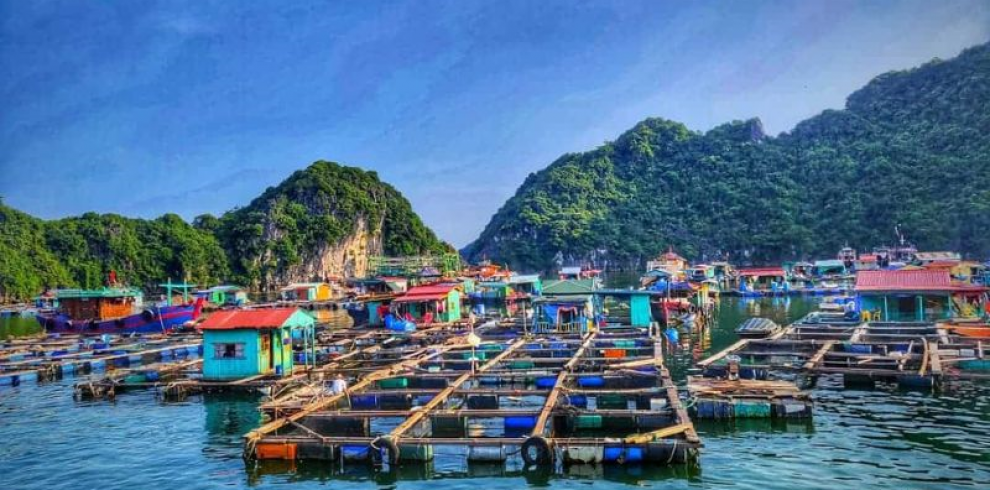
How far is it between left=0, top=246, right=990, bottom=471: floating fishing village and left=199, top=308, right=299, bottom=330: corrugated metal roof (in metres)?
0.12

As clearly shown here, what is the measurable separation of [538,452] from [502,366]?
12571 mm

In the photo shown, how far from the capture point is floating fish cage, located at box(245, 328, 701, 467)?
14.6m

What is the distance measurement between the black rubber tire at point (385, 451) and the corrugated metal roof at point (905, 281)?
112ft

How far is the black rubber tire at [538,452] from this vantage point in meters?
14.4

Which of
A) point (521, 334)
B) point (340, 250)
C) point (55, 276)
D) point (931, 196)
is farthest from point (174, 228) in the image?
point (931, 196)

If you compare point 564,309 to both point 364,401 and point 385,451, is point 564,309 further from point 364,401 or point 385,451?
point 385,451

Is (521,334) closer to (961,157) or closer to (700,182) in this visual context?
(961,157)

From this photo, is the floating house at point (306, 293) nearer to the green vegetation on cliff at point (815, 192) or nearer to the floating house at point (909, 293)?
the floating house at point (909, 293)

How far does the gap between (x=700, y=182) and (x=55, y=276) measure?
152m

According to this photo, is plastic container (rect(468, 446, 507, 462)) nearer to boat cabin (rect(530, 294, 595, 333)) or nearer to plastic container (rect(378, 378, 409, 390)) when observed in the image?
plastic container (rect(378, 378, 409, 390))

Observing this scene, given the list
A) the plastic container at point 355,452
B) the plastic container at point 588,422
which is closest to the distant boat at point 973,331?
the plastic container at point 588,422

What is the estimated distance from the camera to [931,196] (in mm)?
113062

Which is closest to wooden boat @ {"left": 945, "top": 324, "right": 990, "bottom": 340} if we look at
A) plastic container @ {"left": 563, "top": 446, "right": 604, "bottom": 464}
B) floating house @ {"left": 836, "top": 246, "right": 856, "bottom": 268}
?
plastic container @ {"left": 563, "top": 446, "right": 604, "bottom": 464}

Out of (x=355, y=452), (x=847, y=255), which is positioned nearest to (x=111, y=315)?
(x=355, y=452)
